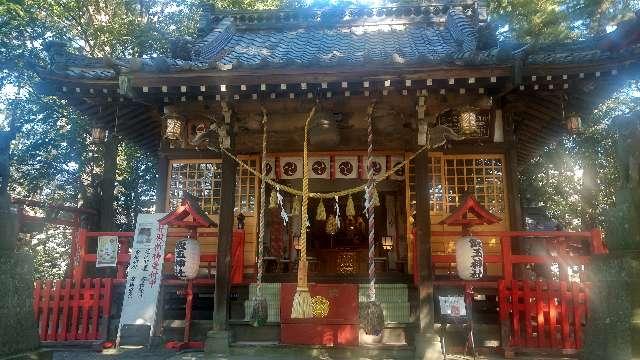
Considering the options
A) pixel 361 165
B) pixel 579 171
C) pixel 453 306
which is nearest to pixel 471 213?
pixel 453 306

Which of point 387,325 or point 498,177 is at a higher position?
point 498,177

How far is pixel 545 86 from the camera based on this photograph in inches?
282

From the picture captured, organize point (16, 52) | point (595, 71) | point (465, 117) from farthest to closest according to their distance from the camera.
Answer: point (16, 52) → point (465, 117) → point (595, 71)

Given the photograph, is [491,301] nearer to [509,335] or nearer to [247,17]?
[509,335]

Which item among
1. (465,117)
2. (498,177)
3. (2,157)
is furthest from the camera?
(498,177)

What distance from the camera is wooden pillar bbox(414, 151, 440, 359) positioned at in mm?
6738

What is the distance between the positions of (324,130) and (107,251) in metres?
4.79

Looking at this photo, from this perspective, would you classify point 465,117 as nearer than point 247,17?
Yes

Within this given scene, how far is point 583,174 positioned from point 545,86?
13802 millimetres

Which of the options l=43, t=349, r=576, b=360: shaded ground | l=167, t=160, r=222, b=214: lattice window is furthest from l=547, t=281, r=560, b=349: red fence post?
l=167, t=160, r=222, b=214: lattice window

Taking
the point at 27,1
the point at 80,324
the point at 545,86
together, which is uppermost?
the point at 27,1

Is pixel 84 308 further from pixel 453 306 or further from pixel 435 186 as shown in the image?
pixel 435 186

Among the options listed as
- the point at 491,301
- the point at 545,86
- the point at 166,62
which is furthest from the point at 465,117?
the point at 166,62

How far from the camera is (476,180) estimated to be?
959 cm
